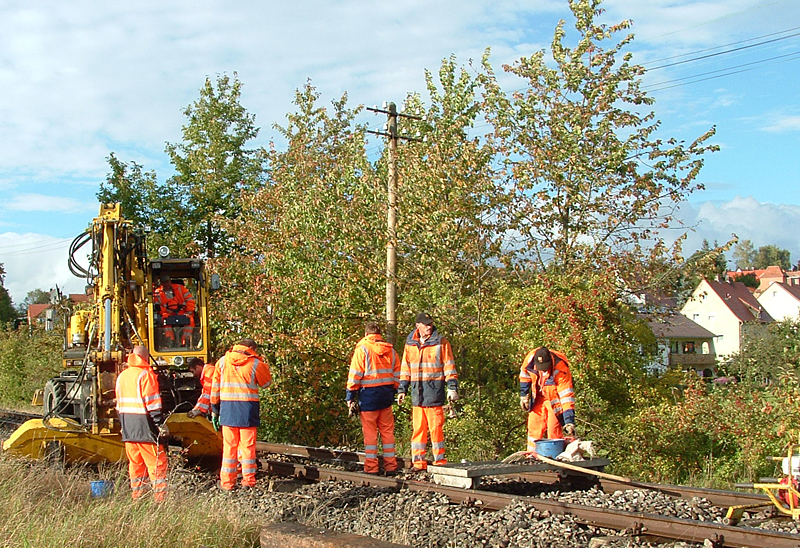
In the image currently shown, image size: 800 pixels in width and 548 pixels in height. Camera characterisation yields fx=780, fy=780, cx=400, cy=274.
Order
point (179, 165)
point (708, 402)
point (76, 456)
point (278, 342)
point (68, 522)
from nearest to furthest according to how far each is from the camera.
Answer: point (68, 522) < point (76, 456) < point (708, 402) < point (278, 342) < point (179, 165)

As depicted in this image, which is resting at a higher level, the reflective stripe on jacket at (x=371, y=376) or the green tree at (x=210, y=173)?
the green tree at (x=210, y=173)

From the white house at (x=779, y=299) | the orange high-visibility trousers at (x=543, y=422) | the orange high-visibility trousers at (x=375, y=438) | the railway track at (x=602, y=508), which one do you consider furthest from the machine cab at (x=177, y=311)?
the white house at (x=779, y=299)

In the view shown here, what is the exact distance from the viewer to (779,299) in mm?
83500

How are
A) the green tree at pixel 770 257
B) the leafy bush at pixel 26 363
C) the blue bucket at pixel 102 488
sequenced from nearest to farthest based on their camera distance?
the blue bucket at pixel 102 488, the leafy bush at pixel 26 363, the green tree at pixel 770 257

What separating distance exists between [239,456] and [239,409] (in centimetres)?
59

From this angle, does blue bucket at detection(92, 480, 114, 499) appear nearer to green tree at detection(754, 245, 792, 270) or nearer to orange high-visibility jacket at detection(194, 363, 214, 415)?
orange high-visibility jacket at detection(194, 363, 214, 415)

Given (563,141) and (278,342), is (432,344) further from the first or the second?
(563,141)

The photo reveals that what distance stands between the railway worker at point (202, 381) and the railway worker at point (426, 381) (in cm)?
245

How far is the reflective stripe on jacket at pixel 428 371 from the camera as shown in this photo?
33.0ft

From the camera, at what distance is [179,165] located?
92.4 feet

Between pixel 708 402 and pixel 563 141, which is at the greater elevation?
pixel 563 141

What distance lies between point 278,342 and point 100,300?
5148 millimetres

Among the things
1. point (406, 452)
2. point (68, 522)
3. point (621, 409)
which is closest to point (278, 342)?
point (406, 452)

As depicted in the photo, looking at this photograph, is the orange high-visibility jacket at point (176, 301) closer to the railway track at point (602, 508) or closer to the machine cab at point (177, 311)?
the machine cab at point (177, 311)
